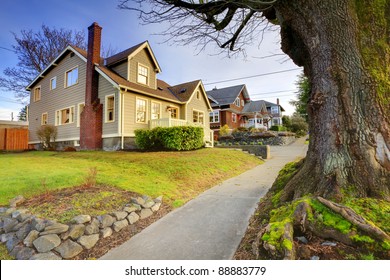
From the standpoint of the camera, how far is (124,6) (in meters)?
3.40

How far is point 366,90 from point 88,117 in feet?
37.3

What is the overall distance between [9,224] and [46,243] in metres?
0.88

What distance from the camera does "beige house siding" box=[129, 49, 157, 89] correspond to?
37.4 feet

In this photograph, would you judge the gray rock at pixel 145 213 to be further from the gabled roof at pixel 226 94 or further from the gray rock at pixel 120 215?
the gabled roof at pixel 226 94

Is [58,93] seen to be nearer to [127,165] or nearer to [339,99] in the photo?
[127,165]

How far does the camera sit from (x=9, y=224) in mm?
2627

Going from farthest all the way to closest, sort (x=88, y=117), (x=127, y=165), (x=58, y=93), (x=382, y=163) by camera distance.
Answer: (x=58, y=93), (x=88, y=117), (x=127, y=165), (x=382, y=163)

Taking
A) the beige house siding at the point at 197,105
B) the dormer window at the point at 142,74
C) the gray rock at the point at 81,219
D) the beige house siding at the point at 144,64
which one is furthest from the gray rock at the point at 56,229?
the beige house siding at the point at 197,105

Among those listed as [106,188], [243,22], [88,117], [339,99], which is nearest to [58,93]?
[88,117]

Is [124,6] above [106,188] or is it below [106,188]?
above

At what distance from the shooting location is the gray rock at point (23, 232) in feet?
7.90

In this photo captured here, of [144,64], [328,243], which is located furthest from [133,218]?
[144,64]

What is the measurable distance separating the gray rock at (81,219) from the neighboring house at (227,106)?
21.3 m

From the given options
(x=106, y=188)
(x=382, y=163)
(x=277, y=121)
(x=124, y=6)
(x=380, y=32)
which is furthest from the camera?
(x=277, y=121)
